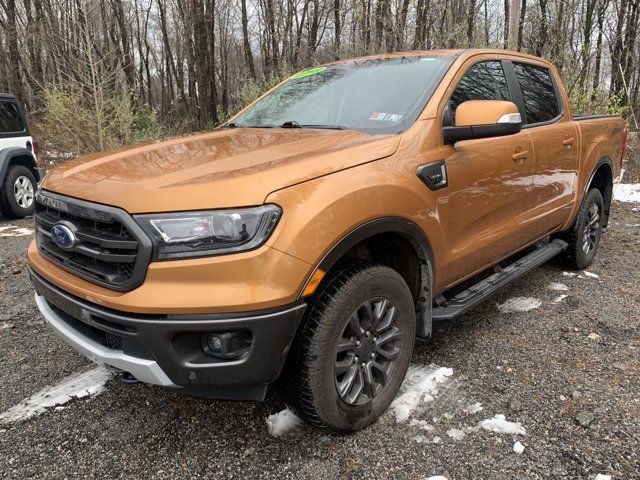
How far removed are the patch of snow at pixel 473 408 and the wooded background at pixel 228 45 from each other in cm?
929

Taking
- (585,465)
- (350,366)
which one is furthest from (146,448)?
(585,465)

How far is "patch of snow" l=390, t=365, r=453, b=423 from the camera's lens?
250 centimetres

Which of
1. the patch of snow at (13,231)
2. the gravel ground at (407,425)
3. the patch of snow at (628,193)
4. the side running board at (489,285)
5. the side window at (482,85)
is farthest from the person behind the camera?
the patch of snow at (628,193)

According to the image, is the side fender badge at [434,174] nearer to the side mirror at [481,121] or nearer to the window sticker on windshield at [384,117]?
the side mirror at [481,121]

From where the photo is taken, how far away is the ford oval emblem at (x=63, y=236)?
2.01 metres

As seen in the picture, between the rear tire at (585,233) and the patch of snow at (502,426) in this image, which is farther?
the rear tire at (585,233)

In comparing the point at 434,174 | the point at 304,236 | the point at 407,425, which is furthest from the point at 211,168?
the point at 407,425

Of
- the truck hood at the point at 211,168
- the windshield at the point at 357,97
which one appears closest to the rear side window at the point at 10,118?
the windshield at the point at 357,97

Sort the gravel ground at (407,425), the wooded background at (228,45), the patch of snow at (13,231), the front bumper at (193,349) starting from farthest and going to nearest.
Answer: the wooded background at (228,45), the patch of snow at (13,231), the gravel ground at (407,425), the front bumper at (193,349)

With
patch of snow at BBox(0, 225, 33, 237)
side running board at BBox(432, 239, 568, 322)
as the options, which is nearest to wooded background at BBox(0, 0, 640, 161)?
patch of snow at BBox(0, 225, 33, 237)

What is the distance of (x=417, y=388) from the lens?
8.79ft

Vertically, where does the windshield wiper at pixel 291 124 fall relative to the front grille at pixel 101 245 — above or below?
above

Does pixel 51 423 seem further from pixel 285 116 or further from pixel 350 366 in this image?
pixel 285 116

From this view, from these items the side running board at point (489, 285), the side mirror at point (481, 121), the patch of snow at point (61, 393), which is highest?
the side mirror at point (481, 121)
